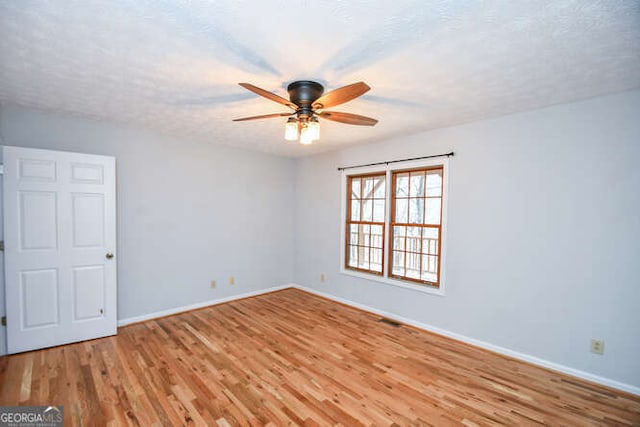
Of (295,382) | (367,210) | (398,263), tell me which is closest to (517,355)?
(398,263)

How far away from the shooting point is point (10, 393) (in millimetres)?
2270

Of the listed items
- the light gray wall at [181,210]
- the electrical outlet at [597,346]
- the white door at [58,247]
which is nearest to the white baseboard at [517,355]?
the electrical outlet at [597,346]

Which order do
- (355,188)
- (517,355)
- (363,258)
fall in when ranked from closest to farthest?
(517,355) < (363,258) < (355,188)

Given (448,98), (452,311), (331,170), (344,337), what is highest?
(448,98)

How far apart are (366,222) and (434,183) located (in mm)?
1228

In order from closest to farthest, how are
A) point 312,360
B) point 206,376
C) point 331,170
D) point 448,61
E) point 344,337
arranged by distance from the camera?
point 448,61 → point 206,376 → point 312,360 → point 344,337 → point 331,170

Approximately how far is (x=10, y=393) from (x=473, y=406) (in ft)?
12.2

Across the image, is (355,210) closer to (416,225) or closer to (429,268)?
(416,225)

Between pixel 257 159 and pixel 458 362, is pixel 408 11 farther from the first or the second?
pixel 257 159

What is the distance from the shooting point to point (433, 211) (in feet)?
12.2

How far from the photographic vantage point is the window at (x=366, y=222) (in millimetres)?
4348

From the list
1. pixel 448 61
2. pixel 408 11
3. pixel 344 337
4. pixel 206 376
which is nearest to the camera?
pixel 408 11

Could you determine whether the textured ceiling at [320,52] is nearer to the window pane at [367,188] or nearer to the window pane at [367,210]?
the window pane at [367,188]

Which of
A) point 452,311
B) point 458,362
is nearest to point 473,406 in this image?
point 458,362
